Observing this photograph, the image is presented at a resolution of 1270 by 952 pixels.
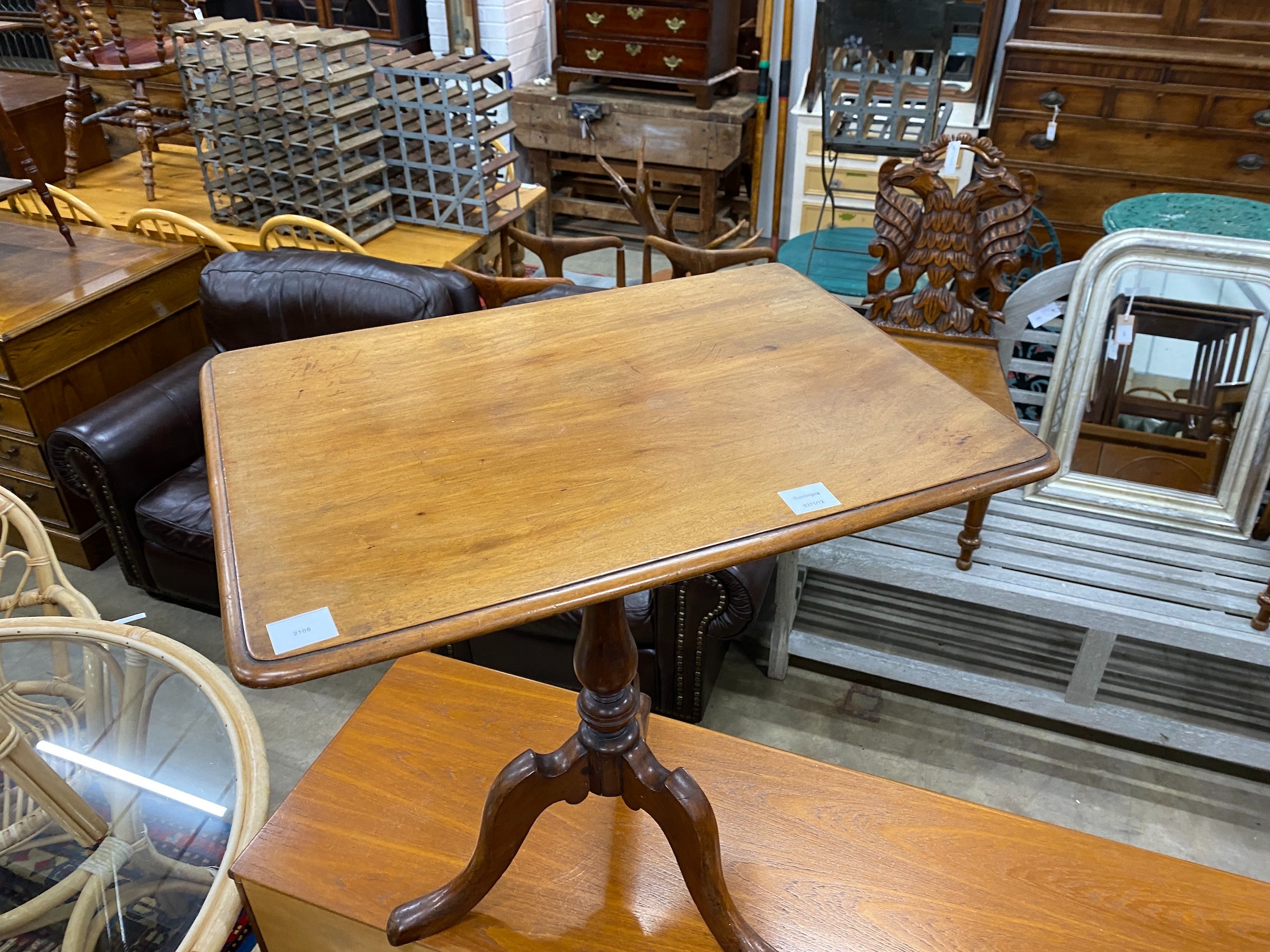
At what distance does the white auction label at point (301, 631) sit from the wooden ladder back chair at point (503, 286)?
5.42 ft

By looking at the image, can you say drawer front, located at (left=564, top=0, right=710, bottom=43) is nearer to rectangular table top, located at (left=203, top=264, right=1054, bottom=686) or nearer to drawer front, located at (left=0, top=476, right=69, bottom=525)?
drawer front, located at (left=0, top=476, right=69, bottom=525)

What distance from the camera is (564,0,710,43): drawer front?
400 centimetres

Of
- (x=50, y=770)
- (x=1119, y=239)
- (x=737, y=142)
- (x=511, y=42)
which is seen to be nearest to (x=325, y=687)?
(x=50, y=770)

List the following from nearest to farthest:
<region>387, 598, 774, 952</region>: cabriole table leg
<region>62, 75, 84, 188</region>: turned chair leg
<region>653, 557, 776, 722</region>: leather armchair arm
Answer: <region>387, 598, 774, 952</region>: cabriole table leg
<region>653, 557, 776, 722</region>: leather armchair arm
<region>62, 75, 84, 188</region>: turned chair leg

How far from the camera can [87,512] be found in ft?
8.59

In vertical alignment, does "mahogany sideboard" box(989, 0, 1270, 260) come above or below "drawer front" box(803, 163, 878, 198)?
above

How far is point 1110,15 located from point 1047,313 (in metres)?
1.84

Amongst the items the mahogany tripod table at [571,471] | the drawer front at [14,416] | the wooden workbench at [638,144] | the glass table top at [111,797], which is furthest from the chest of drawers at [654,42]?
the glass table top at [111,797]

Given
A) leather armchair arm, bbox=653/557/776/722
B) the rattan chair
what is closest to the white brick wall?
leather armchair arm, bbox=653/557/776/722

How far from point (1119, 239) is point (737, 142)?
8.37ft

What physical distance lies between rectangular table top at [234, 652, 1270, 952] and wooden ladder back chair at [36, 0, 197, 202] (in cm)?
275

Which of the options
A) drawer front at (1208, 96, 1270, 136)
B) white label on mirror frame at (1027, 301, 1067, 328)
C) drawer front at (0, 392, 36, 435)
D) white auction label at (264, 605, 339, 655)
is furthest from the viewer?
drawer front at (1208, 96, 1270, 136)

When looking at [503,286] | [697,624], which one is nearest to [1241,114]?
[503,286]

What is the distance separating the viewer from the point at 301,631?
0.65m
